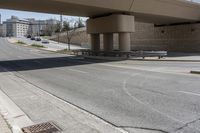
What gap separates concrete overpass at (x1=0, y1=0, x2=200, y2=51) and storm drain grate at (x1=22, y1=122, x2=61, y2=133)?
20.7m

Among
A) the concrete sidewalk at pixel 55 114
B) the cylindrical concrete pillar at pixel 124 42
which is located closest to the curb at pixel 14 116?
the concrete sidewalk at pixel 55 114

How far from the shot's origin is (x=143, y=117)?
25.8 ft

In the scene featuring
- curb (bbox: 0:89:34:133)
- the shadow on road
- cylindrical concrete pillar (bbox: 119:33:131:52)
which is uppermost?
cylindrical concrete pillar (bbox: 119:33:131:52)

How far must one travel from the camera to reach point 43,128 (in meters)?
7.45

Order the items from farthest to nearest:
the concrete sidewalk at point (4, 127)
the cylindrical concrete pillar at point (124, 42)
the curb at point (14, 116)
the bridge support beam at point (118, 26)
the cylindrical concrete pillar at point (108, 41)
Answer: the cylindrical concrete pillar at point (108, 41), the cylindrical concrete pillar at point (124, 42), the bridge support beam at point (118, 26), the curb at point (14, 116), the concrete sidewalk at point (4, 127)

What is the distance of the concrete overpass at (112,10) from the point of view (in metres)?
29.4

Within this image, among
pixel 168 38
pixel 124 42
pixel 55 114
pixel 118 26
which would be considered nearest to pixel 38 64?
pixel 118 26

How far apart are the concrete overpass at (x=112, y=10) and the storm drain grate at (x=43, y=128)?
20730mm

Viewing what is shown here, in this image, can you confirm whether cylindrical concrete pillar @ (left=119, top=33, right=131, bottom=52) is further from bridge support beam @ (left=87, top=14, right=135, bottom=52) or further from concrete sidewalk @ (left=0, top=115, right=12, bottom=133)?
concrete sidewalk @ (left=0, top=115, right=12, bottom=133)

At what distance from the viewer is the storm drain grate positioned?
7.19 m

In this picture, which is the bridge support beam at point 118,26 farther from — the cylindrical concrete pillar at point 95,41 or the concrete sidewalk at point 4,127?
the concrete sidewalk at point 4,127

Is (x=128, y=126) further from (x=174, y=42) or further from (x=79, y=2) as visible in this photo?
(x=174, y=42)

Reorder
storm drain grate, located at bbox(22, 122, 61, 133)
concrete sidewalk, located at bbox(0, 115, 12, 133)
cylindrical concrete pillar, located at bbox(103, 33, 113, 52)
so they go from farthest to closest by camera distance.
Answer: cylindrical concrete pillar, located at bbox(103, 33, 113, 52)
storm drain grate, located at bbox(22, 122, 61, 133)
concrete sidewalk, located at bbox(0, 115, 12, 133)

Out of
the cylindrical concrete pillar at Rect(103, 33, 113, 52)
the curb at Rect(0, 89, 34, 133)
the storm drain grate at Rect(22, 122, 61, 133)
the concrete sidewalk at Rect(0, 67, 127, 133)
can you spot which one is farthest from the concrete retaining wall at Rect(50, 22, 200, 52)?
the storm drain grate at Rect(22, 122, 61, 133)
